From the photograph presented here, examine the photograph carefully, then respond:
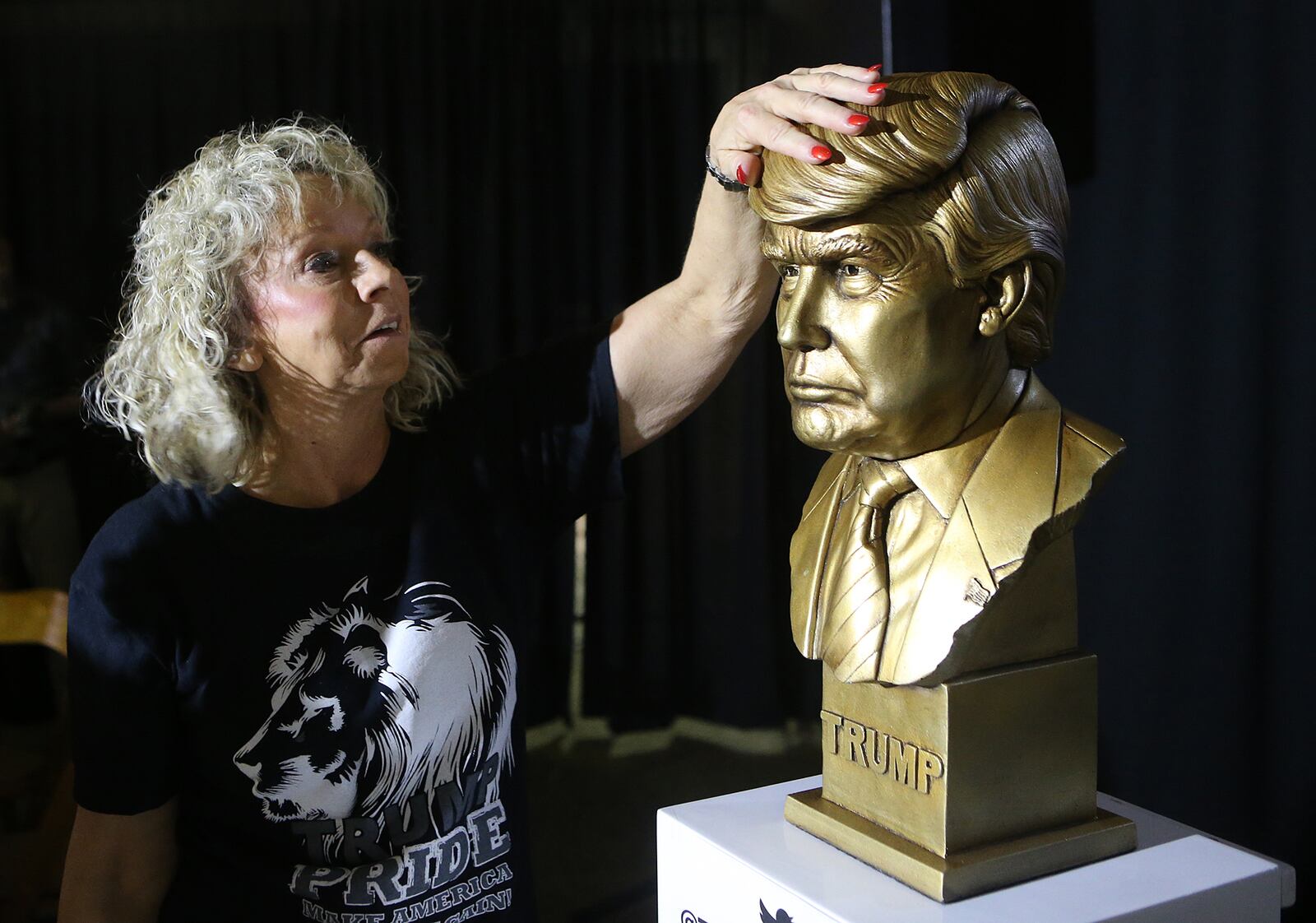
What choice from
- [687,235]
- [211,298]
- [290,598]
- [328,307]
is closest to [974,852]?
[290,598]

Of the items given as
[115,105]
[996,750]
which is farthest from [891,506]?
[115,105]

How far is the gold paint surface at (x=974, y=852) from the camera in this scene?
115 cm

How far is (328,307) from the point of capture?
151 centimetres

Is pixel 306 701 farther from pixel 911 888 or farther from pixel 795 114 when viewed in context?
pixel 795 114

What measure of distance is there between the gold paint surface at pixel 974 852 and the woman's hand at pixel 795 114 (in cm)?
71

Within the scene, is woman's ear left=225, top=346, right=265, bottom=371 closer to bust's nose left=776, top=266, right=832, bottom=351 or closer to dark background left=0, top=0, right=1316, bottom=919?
bust's nose left=776, top=266, right=832, bottom=351

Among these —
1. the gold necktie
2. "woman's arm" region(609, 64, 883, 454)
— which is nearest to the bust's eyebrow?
"woman's arm" region(609, 64, 883, 454)

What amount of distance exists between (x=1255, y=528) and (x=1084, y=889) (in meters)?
1.03

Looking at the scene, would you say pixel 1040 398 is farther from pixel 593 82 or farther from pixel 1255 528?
pixel 593 82

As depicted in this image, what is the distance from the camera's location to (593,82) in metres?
3.03

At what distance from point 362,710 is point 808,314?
32.0 inches

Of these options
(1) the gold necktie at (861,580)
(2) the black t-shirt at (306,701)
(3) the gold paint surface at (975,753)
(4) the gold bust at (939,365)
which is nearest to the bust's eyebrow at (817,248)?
(4) the gold bust at (939,365)

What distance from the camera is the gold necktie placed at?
1.22 m

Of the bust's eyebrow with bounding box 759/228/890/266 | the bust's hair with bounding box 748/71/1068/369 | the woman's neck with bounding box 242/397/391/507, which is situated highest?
the bust's hair with bounding box 748/71/1068/369
